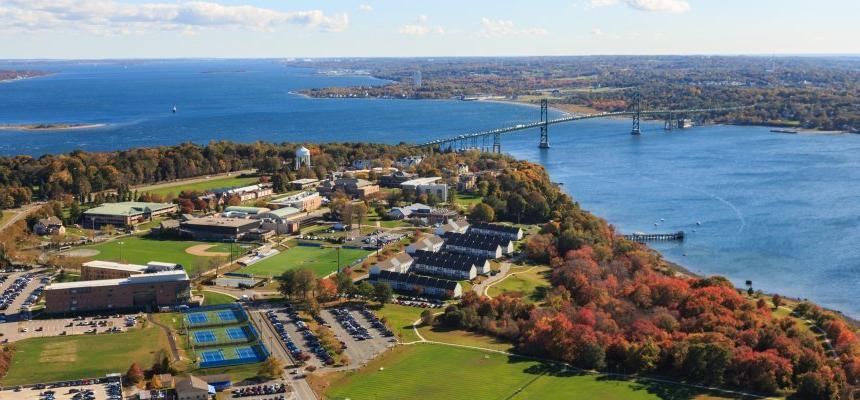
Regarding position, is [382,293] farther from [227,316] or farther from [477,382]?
[477,382]

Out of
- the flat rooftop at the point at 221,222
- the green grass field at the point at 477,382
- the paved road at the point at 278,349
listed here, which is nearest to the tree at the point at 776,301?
the green grass field at the point at 477,382

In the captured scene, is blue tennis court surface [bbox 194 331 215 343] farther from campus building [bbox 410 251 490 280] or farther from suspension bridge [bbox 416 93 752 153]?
suspension bridge [bbox 416 93 752 153]

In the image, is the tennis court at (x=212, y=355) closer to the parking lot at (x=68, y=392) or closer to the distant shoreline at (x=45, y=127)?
the parking lot at (x=68, y=392)

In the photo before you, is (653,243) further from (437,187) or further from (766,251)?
→ (437,187)

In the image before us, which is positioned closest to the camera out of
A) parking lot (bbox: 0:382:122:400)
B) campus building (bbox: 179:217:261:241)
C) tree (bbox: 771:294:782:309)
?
parking lot (bbox: 0:382:122:400)

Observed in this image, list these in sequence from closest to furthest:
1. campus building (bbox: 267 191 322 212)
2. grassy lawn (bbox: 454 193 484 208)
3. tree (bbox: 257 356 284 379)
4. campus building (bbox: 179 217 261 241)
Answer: tree (bbox: 257 356 284 379) → campus building (bbox: 179 217 261 241) → campus building (bbox: 267 191 322 212) → grassy lawn (bbox: 454 193 484 208)

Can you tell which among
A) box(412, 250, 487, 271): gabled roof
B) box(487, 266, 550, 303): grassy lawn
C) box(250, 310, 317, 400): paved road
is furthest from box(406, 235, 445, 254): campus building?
box(250, 310, 317, 400): paved road

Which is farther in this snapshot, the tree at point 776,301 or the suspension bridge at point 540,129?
the suspension bridge at point 540,129

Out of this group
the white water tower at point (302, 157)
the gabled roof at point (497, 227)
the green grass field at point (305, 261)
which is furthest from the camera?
the white water tower at point (302, 157)
